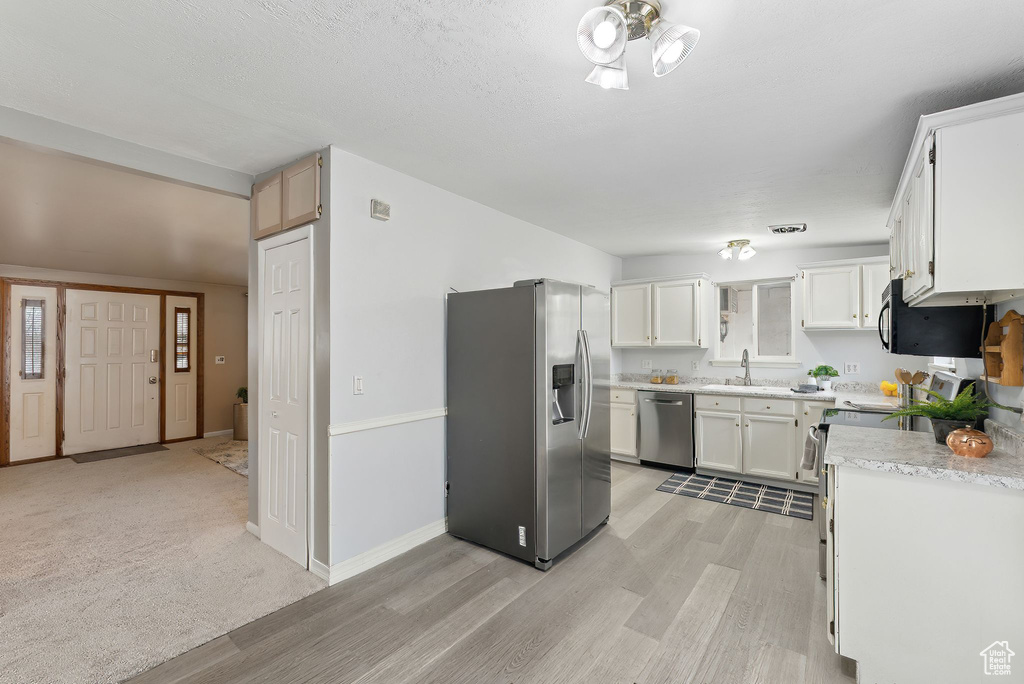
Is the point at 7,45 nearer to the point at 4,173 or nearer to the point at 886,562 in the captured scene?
the point at 4,173

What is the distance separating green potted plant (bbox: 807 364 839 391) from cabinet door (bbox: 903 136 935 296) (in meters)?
2.57

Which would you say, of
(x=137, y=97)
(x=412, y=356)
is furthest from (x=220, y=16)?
(x=412, y=356)

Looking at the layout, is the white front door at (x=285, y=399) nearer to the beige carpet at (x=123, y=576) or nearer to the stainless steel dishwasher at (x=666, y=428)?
the beige carpet at (x=123, y=576)

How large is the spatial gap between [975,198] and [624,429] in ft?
12.6

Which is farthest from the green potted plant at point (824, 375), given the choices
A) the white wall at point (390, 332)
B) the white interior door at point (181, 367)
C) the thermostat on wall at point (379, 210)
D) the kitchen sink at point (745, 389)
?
the white interior door at point (181, 367)

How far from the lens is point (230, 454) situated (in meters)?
5.95

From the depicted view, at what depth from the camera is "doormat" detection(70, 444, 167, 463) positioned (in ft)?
18.9

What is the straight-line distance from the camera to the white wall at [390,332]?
2.69 metres

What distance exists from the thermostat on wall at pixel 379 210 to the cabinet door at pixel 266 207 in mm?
603

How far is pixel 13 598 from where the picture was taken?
98.7 inches

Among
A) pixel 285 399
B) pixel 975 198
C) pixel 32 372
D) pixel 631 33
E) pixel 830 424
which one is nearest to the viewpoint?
pixel 631 33

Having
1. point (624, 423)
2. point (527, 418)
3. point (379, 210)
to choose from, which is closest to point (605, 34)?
point (379, 210)

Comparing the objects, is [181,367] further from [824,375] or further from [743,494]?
[824,375]

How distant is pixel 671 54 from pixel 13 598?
4.06 m
